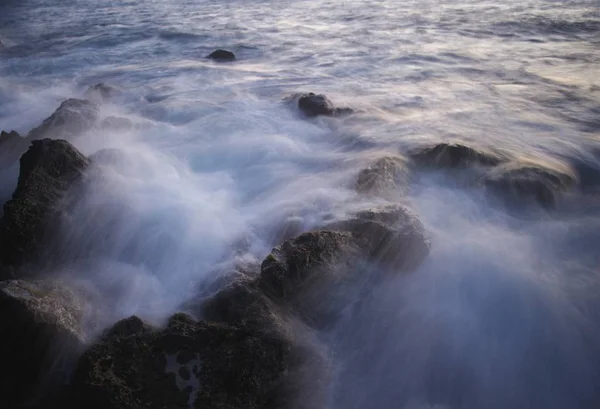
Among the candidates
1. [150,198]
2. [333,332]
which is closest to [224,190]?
[150,198]

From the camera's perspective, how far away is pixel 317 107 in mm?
7699

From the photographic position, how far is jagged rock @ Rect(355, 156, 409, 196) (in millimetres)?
4934

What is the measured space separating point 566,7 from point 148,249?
59.0 feet

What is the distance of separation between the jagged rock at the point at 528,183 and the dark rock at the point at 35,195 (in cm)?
502

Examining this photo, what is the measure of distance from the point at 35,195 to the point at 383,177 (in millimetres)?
3786

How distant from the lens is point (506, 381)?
3455mm

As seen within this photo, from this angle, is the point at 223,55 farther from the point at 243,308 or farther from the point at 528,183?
the point at 243,308

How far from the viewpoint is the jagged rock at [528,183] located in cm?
515

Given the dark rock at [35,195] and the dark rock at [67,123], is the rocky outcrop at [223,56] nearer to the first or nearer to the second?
the dark rock at [67,123]

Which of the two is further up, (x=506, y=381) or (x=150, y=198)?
(x=150, y=198)

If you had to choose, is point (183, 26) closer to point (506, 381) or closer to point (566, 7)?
point (566, 7)

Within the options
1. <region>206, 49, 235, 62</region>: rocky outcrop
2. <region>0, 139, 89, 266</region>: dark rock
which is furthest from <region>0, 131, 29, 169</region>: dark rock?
<region>206, 49, 235, 62</region>: rocky outcrop

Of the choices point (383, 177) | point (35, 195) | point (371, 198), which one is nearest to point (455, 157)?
point (383, 177)

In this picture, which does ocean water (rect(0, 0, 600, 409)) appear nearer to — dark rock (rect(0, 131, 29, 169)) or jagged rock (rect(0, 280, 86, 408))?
dark rock (rect(0, 131, 29, 169))
